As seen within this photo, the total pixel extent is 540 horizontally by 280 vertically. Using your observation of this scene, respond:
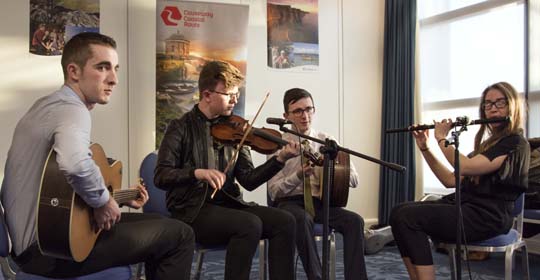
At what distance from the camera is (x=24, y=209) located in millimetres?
1533

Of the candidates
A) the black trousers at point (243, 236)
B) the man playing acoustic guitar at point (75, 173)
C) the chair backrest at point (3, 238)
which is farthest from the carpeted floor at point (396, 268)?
the chair backrest at point (3, 238)

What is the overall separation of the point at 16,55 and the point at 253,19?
1850 millimetres

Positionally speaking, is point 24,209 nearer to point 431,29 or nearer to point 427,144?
point 427,144

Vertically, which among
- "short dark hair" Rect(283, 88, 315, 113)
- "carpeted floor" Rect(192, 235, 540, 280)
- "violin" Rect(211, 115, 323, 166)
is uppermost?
"short dark hair" Rect(283, 88, 315, 113)

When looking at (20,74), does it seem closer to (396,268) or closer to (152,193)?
(152,193)

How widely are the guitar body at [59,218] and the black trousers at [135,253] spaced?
0.21ft

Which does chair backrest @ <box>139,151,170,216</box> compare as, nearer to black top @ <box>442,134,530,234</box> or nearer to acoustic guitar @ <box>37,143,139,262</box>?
acoustic guitar @ <box>37,143,139,262</box>

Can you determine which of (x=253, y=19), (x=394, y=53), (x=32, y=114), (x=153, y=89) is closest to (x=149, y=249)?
(x=32, y=114)

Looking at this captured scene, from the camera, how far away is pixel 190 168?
2.18 m

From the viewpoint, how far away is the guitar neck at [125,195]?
1.78 meters

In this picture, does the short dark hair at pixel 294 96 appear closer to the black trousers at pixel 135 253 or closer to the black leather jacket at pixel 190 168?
the black leather jacket at pixel 190 168

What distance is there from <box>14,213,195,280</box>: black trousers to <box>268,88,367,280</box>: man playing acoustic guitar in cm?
89

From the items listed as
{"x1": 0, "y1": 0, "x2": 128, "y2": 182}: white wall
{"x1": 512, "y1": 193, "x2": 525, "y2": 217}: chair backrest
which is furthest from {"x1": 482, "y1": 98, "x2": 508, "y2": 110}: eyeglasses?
{"x1": 0, "y1": 0, "x2": 128, "y2": 182}: white wall

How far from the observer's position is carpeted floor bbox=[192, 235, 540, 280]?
3260 mm
